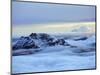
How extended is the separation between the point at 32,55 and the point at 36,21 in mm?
400

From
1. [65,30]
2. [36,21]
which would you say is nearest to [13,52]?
[36,21]

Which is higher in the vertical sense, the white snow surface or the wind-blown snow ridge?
the wind-blown snow ridge

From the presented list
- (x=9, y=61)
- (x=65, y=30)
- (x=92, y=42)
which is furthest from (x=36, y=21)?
(x=92, y=42)

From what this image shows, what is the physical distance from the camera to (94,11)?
2.96m

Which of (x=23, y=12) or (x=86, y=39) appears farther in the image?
(x=86, y=39)

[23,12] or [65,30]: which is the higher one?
[23,12]

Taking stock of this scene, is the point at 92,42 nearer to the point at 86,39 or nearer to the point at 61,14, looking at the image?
the point at 86,39

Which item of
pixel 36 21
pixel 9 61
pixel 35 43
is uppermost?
pixel 36 21

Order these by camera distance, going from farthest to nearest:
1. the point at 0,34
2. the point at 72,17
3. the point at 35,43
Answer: the point at 72,17 < the point at 35,43 < the point at 0,34

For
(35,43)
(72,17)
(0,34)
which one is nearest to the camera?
(0,34)

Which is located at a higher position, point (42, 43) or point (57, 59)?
point (42, 43)

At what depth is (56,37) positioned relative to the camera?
9.02 feet

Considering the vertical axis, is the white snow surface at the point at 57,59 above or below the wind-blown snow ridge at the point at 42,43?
below

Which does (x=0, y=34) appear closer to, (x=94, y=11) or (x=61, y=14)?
(x=61, y=14)
